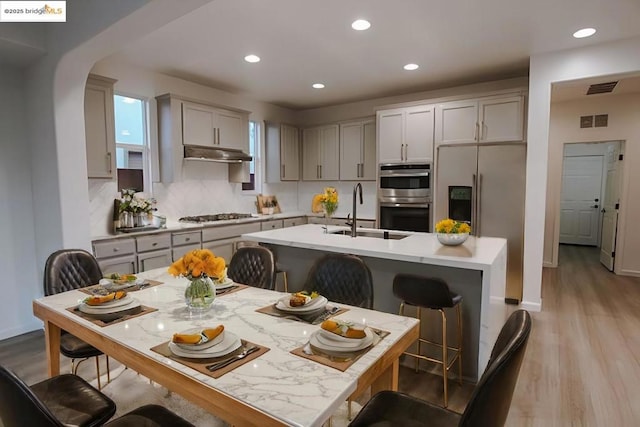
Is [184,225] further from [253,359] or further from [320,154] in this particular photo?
[253,359]

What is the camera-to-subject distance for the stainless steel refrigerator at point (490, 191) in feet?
13.6

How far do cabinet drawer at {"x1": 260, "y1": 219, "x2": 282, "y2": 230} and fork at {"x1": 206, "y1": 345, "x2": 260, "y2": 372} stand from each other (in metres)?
3.78

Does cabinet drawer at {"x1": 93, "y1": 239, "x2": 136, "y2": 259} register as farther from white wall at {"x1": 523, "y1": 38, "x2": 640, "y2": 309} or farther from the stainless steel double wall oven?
white wall at {"x1": 523, "y1": 38, "x2": 640, "y2": 309}

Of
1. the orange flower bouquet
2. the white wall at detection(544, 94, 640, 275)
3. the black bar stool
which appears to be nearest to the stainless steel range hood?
the orange flower bouquet

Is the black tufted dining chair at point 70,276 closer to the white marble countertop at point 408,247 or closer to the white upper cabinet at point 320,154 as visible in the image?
the white marble countertop at point 408,247

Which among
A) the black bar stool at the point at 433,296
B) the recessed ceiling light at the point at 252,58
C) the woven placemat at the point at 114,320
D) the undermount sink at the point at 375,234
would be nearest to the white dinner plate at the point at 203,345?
the woven placemat at the point at 114,320

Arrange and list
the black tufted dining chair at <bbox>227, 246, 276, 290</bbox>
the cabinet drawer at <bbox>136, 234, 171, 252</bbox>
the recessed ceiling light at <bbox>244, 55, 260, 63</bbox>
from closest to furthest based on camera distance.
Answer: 1. the black tufted dining chair at <bbox>227, 246, 276, 290</bbox>
2. the cabinet drawer at <bbox>136, 234, 171, 252</bbox>
3. the recessed ceiling light at <bbox>244, 55, 260, 63</bbox>

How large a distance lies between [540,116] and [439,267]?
93.1 inches

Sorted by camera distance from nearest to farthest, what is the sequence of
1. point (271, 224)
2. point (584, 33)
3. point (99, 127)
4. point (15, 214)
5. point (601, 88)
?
point (584, 33) < point (15, 214) < point (99, 127) < point (601, 88) < point (271, 224)

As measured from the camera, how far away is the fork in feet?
3.97

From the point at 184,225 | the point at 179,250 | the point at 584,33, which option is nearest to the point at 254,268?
the point at 179,250

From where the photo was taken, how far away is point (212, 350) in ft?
4.25

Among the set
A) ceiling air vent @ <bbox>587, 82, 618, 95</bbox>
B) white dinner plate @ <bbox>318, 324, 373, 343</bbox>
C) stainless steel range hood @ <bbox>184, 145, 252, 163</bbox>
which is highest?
ceiling air vent @ <bbox>587, 82, 618, 95</bbox>

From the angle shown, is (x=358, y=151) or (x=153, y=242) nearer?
(x=153, y=242)
